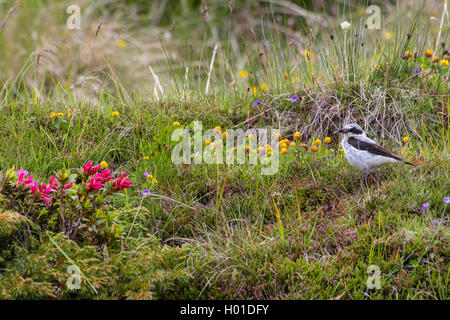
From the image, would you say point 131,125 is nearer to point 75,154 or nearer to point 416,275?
point 75,154

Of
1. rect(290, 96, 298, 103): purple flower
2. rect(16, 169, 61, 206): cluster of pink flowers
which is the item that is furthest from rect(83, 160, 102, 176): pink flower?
rect(290, 96, 298, 103): purple flower

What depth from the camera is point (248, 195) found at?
4.27 meters

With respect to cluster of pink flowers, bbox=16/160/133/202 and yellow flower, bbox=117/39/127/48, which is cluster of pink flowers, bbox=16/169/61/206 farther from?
yellow flower, bbox=117/39/127/48

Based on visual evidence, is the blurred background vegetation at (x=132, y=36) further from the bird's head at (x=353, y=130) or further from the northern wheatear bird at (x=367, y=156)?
the northern wheatear bird at (x=367, y=156)

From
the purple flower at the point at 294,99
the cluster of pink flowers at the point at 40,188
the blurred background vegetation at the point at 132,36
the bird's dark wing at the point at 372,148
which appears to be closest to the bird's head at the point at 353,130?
the bird's dark wing at the point at 372,148

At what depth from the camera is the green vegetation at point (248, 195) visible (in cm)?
325

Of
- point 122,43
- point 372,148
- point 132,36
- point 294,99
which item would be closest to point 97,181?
point 372,148

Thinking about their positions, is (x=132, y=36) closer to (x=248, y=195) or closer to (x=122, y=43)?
(x=122, y=43)

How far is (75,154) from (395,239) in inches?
115

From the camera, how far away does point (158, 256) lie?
3.24 meters

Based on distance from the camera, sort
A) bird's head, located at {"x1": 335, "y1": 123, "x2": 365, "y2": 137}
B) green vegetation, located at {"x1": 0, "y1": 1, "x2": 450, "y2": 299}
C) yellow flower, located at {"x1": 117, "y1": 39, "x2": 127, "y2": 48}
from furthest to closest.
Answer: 1. yellow flower, located at {"x1": 117, "y1": 39, "x2": 127, "y2": 48}
2. bird's head, located at {"x1": 335, "y1": 123, "x2": 365, "y2": 137}
3. green vegetation, located at {"x1": 0, "y1": 1, "x2": 450, "y2": 299}

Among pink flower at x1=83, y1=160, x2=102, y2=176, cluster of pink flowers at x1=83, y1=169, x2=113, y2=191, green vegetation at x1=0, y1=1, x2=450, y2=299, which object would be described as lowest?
green vegetation at x1=0, y1=1, x2=450, y2=299

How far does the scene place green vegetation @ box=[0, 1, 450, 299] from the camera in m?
3.25
